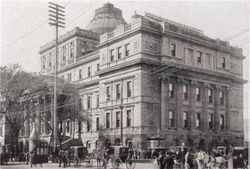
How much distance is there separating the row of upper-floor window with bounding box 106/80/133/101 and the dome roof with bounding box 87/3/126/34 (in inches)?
885

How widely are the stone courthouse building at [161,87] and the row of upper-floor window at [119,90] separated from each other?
0.13 meters

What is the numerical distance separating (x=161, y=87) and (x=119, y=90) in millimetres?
5711

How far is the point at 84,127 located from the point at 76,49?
14433mm

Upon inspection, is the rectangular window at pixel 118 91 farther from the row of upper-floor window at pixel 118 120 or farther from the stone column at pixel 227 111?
the stone column at pixel 227 111

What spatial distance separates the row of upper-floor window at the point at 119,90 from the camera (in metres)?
51.0

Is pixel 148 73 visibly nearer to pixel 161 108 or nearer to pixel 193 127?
pixel 161 108

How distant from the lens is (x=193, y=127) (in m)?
53.4

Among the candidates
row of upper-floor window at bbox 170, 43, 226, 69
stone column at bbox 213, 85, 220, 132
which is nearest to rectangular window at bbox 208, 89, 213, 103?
stone column at bbox 213, 85, 220, 132

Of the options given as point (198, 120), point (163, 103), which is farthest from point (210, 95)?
point (163, 103)

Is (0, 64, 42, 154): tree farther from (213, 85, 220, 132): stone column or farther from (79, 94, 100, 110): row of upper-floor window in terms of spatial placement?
(213, 85, 220, 132): stone column

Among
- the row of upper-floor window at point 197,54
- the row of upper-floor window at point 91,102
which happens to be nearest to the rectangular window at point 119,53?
the row of upper-floor window at point 197,54

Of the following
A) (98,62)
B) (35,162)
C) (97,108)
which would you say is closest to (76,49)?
(98,62)

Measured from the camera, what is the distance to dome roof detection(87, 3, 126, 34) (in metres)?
75.0

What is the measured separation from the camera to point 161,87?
50312mm
